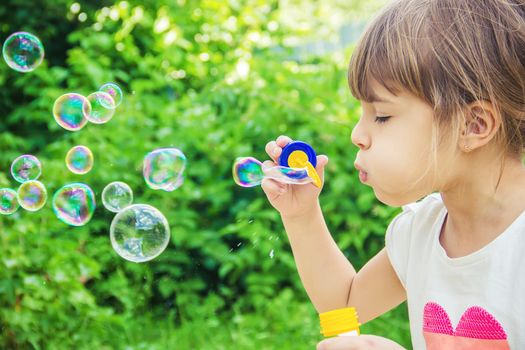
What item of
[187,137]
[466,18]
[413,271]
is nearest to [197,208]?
[187,137]

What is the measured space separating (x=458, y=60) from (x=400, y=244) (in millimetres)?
421

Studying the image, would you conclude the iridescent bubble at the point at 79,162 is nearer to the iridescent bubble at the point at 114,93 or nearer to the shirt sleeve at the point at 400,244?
the iridescent bubble at the point at 114,93

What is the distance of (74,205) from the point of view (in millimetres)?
2287

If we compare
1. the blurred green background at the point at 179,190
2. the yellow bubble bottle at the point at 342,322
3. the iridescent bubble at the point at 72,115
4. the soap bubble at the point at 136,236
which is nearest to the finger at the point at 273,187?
the yellow bubble bottle at the point at 342,322

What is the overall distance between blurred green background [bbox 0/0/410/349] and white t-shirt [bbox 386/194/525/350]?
1.41m

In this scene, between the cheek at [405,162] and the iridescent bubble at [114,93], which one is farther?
the iridescent bubble at [114,93]

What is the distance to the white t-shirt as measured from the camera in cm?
140

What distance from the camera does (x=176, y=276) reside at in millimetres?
3270

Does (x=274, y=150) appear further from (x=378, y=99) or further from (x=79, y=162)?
(x=79, y=162)

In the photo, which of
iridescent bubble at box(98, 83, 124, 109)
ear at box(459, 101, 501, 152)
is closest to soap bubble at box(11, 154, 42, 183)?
iridescent bubble at box(98, 83, 124, 109)

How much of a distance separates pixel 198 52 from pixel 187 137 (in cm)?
86

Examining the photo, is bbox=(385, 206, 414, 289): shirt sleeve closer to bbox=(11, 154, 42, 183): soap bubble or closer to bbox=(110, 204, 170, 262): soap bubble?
bbox=(110, 204, 170, 262): soap bubble

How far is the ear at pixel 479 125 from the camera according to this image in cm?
143

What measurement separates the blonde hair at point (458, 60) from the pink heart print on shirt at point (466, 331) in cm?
31
